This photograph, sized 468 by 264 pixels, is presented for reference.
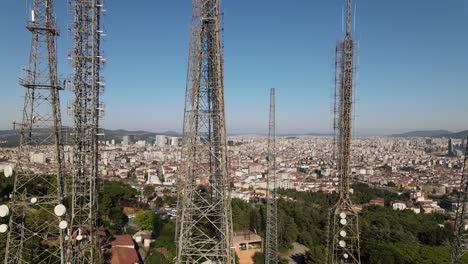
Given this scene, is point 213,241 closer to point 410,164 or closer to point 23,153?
point 23,153

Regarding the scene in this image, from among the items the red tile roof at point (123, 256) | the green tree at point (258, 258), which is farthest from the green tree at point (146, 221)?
the green tree at point (258, 258)

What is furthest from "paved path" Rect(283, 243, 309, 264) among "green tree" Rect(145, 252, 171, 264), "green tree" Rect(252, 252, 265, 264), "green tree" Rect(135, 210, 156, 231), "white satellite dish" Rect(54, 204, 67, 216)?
"white satellite dish" Rect(54, 204, 67, 216)

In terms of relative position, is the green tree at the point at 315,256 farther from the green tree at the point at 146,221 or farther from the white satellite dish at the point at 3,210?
the white satellite dish at the point at 3,210

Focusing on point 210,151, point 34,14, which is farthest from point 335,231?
point 34,14

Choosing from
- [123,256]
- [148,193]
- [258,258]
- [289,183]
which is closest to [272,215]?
[258,258]

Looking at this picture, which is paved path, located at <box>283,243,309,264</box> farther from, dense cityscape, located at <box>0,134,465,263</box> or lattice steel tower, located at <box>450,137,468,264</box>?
lattice steel tower, located at <box>450,137,468,264</box>

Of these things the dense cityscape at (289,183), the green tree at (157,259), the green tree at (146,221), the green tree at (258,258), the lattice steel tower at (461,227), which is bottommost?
the dense cityscape at (289,183)
